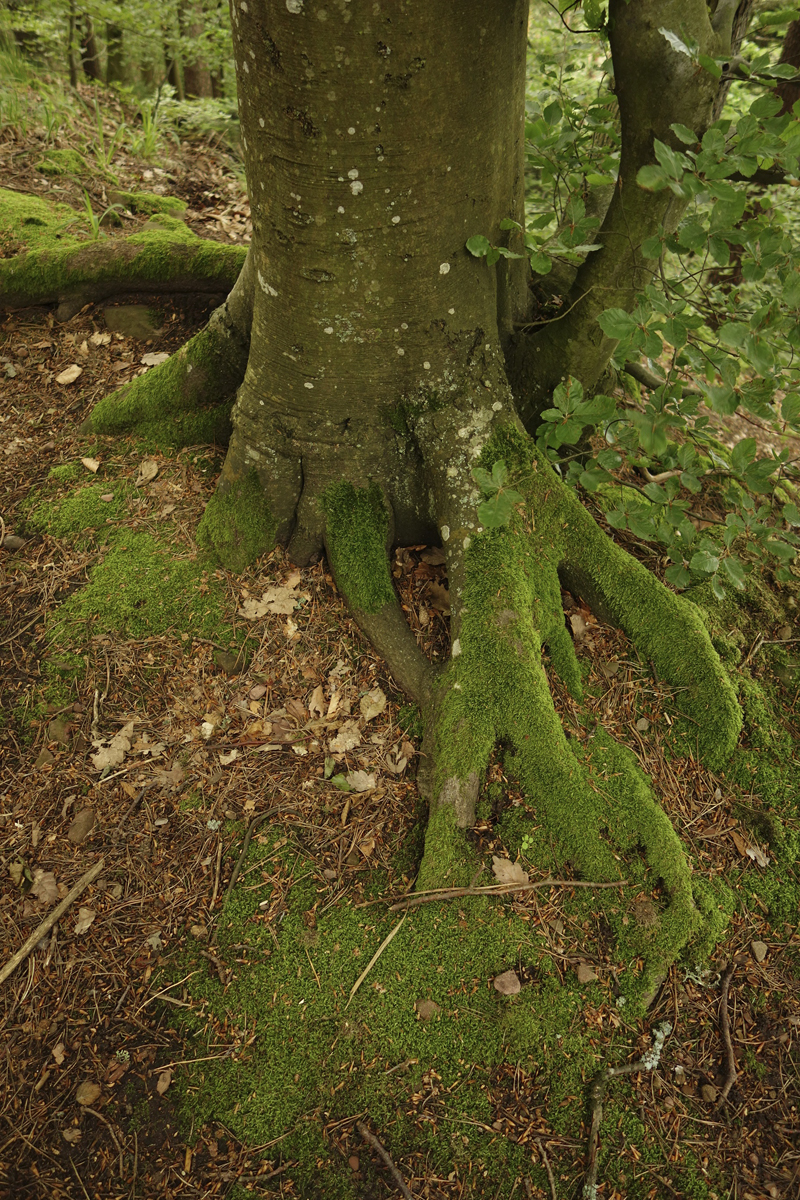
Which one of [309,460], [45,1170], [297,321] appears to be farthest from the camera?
[309,460]

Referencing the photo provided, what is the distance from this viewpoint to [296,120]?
2.27m

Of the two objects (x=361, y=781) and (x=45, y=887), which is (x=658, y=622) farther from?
(x=45, y=887)

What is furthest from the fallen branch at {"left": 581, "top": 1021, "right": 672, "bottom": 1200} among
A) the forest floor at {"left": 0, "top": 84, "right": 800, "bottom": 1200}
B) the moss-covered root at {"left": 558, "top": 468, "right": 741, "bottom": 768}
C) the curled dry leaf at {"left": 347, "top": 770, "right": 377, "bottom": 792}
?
the curled dry leaf at {"left": 347, "top": 770, "right": 377, "bottom": 792}

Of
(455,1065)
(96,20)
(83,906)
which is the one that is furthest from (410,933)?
(96,20)

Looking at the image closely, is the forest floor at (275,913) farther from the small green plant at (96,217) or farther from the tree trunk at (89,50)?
the tree trunk at (89,50)

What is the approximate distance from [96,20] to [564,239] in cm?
818

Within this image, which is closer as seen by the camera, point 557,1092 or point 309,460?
point 557,1092

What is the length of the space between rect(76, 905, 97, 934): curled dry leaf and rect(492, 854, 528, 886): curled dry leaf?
1.51m

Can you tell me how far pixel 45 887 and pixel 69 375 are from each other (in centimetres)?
304

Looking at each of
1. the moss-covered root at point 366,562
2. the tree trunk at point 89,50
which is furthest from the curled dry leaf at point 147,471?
the tree trunk at point 89,50

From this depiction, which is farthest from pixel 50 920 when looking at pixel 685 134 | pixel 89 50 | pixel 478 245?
pixel 89 50

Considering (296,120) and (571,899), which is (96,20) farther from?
(571,899)

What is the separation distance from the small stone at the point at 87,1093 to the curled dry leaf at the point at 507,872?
4.95 ft

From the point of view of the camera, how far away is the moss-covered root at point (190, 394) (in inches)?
139
